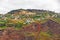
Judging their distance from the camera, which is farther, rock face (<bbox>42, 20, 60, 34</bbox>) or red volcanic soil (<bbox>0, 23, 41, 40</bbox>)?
rock face (<bbox>42, 20, 60, 34</bbox>)

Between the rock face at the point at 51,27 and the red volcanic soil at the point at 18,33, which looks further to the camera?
the rock face at the point at 51,27

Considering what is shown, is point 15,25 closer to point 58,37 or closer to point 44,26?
point 44,26

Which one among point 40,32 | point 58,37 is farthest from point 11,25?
point 58,37

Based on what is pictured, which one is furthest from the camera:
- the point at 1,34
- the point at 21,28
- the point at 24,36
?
the point at 21,28

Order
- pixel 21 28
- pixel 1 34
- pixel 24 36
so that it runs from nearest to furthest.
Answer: pixel 24 36, pixel 1 34, pixel 21 28

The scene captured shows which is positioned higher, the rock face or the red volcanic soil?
the rock face

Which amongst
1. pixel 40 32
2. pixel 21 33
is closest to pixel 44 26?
pixel 40 32

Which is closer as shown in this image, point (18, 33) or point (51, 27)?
point (18, 33)

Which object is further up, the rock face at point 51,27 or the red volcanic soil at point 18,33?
the rock face at point 51,27

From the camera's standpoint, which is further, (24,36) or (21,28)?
(21,28)

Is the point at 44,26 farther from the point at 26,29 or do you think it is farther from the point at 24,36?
the point at 24,36

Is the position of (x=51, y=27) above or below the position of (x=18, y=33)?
above
